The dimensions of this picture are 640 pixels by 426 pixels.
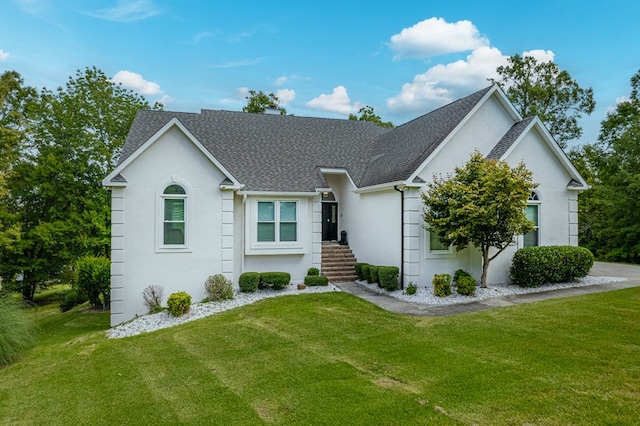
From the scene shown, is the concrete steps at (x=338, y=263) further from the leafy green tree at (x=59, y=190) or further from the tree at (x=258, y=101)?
the tree at (x=258, y=101)

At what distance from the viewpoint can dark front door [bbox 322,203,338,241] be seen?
19.2m

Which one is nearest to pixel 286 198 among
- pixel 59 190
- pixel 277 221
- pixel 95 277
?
pixel 277 221

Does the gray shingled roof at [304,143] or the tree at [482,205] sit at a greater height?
the gray shingled roof at [304,143]

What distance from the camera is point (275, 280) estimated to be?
13.8m

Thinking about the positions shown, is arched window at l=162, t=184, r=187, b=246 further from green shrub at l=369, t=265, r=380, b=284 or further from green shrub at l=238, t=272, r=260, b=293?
green shrub at l=369, t=265, r=380, b=284

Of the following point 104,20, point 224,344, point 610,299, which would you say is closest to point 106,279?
point 224,344

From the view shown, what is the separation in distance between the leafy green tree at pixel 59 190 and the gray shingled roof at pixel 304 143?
8.30 meters

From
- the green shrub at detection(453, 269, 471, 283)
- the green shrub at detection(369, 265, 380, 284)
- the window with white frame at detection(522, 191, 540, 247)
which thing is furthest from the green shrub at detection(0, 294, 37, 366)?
the window with white frame at detection(522, 191, 540, 247)

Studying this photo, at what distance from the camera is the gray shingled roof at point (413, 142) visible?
14.1 meters

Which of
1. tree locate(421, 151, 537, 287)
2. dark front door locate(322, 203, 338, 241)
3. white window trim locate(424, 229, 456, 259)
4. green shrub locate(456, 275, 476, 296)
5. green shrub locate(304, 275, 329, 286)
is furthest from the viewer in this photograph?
dark front door locate(322, 203, 338, 241)

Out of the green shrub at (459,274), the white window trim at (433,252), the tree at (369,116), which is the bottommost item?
the green shrub at (459,274)

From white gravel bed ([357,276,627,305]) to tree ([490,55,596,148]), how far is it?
2374cm

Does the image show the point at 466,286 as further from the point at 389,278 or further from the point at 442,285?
the point at 389,278

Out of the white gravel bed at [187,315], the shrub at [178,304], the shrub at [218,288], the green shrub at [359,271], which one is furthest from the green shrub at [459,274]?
the shrub at [178,304]
